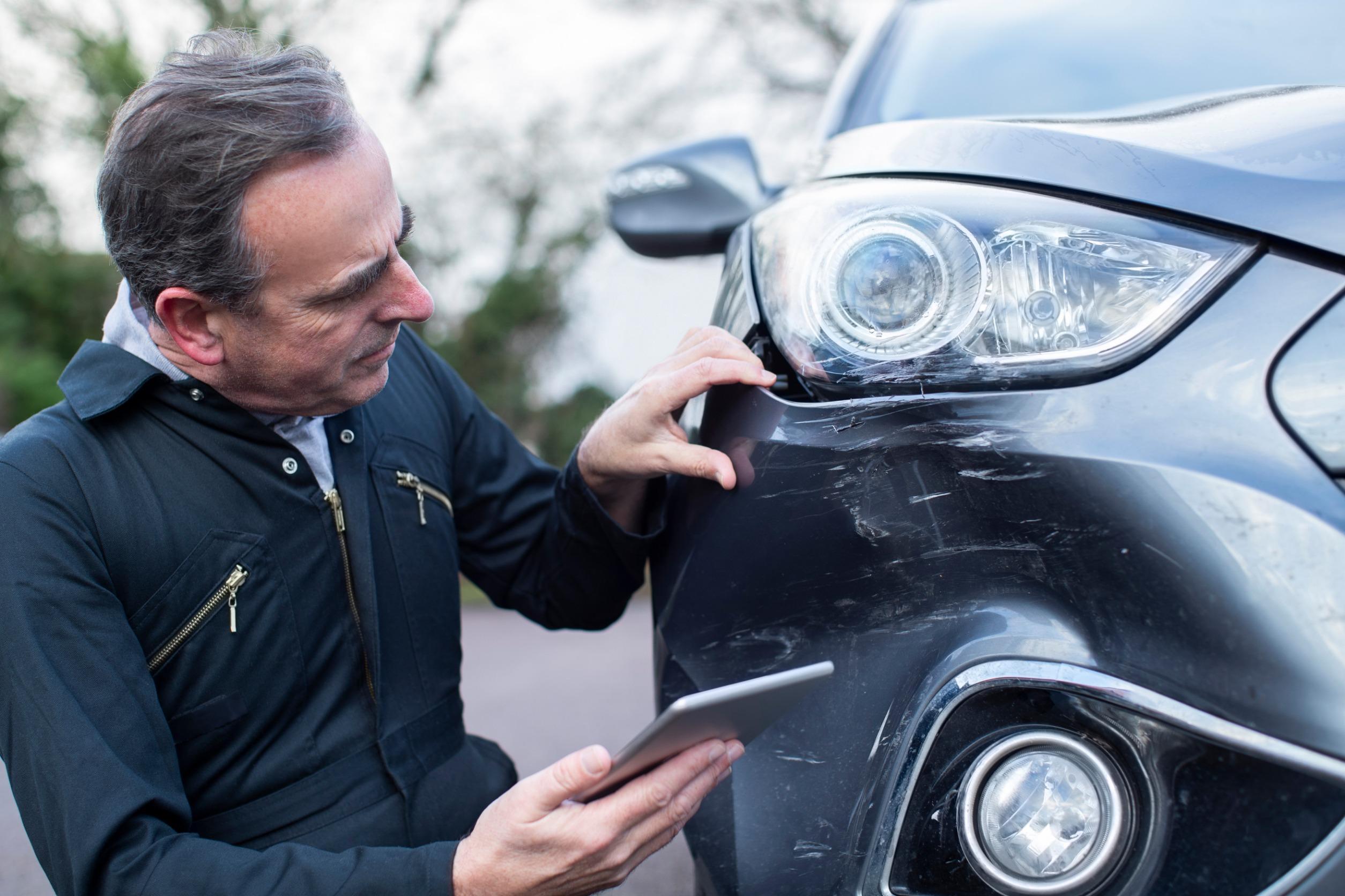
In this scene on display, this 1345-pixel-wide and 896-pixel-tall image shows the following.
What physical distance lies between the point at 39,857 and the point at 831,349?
1.02 m

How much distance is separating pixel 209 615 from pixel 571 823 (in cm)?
52

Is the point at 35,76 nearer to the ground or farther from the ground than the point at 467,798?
farther from the ground

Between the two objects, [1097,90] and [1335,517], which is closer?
[1335,517]

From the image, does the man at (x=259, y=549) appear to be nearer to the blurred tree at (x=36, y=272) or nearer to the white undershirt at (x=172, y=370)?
the white undershirt at (x=172, y=370)

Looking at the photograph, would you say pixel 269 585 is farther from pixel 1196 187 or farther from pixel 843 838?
pixel 1196 187

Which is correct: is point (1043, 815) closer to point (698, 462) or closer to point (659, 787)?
point (659, 787)

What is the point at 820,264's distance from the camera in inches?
44.9

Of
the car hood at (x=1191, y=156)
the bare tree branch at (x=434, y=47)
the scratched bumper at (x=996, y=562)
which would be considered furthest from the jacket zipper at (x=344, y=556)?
the bare tree branch at (x=434, y=47)

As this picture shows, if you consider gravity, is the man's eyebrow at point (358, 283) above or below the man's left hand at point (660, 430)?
above

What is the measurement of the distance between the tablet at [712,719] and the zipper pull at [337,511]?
0.52 meters

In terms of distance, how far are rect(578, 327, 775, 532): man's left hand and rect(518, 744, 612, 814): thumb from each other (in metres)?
0.34

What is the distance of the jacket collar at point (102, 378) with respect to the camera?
126 centimetres

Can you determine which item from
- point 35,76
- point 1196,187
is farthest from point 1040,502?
point 35,76

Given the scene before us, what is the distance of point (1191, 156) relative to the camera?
102 centimetres
